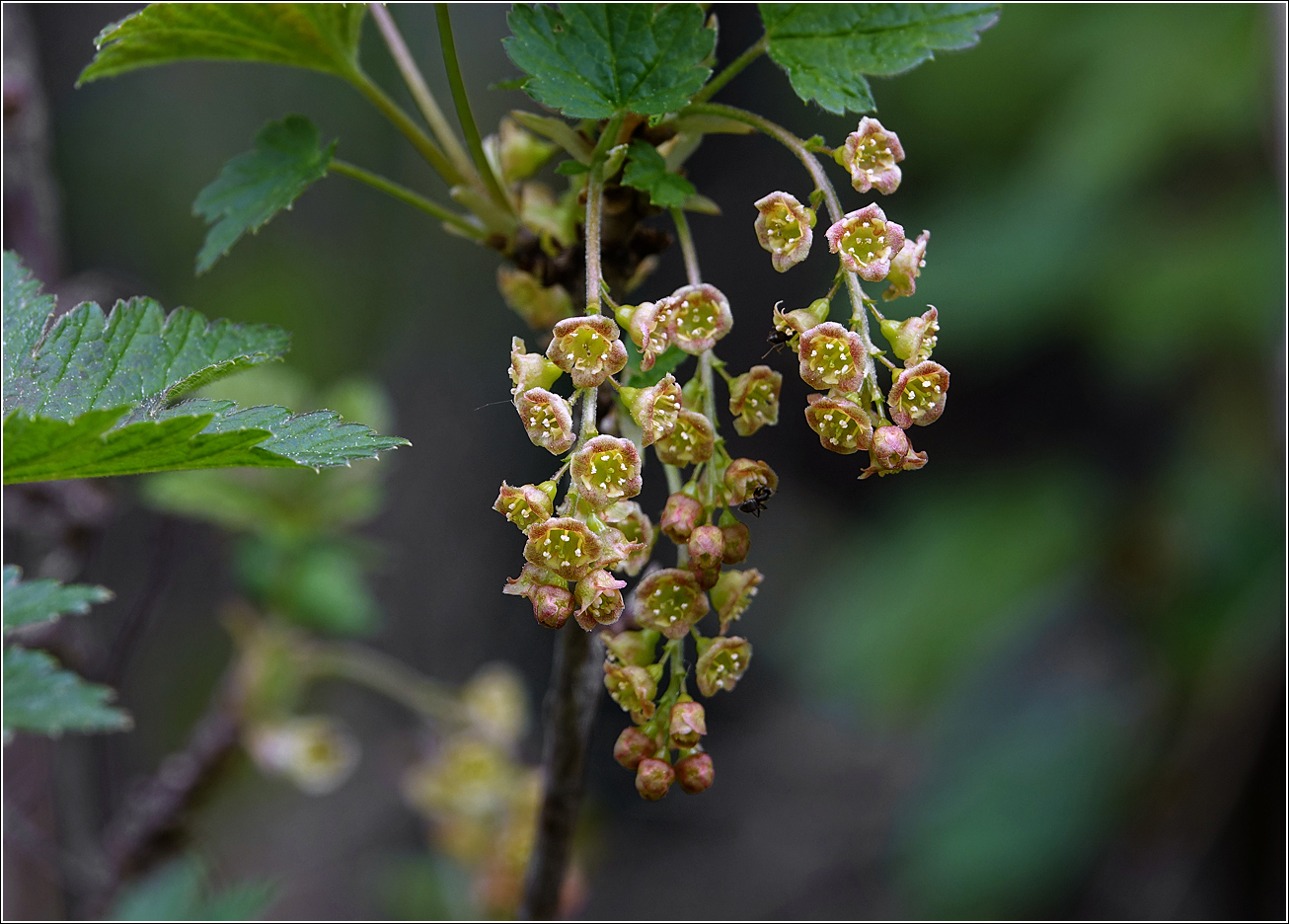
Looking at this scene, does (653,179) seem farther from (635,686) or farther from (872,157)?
(635,686)

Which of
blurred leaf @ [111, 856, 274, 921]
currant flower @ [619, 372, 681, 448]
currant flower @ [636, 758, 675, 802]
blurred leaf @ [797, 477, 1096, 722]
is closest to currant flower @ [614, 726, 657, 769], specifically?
currant flower @ [636, 758, 675, 802]

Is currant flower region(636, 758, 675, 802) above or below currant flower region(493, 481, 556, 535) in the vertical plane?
below

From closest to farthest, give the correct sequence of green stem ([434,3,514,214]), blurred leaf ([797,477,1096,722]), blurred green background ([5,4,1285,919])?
green stem ([434,3,514,214]) < blurred green background ([5,4,1285,919]) < blurred leaf ([797,477,1096,722])

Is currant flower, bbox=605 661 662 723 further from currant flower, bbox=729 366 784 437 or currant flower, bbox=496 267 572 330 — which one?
currant flower, bbox=496 267 572 330

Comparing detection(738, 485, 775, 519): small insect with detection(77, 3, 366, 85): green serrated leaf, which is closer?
detection(738, 485, 775, 519): small insect

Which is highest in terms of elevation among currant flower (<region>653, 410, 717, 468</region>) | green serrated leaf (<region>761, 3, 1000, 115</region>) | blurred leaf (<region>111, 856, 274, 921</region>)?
green serrated leaf (<region>761, 3, 1000, 115</region>)

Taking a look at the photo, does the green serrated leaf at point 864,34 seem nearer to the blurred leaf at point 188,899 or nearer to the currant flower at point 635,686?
the currant flower at point 635,686

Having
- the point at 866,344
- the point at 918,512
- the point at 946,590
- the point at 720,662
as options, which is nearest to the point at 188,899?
the point at 720,662

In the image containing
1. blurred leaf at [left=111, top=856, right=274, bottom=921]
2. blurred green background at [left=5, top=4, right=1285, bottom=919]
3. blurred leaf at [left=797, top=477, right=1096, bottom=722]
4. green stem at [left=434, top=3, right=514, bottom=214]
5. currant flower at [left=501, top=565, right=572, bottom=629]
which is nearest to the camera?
currant flower at [left=501, top=565, right=572, bottom=629]
